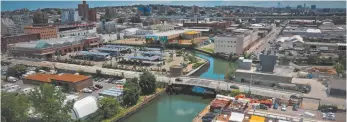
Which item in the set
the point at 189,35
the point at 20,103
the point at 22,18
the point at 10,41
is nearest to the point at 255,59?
the point at 189,35

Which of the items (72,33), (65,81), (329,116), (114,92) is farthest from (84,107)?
(72,33)

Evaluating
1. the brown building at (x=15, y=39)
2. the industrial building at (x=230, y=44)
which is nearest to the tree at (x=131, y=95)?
the industrial building at (x=230, y=44)

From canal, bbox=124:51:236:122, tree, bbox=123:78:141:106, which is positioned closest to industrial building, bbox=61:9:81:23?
canal, bbox=124:51:236:122

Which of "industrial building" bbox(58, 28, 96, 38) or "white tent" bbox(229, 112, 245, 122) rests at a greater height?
"industrial building" bbox(58, 28, 96, 38)

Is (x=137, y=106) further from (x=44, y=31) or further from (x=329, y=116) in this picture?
(x=44, y=31)

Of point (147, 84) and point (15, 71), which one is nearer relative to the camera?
point (147, 84)

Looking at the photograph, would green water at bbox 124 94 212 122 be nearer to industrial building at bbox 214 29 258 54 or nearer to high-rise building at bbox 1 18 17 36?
industrial building at bbox 214 29 258 54
